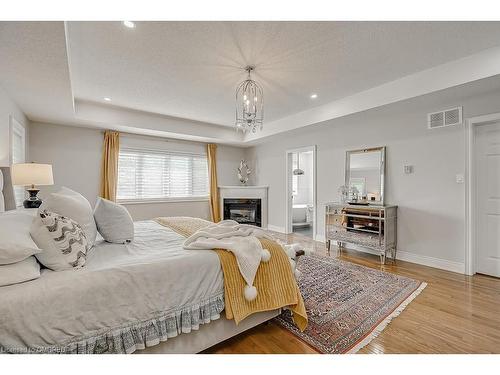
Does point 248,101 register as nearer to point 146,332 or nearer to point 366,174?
point 366,174

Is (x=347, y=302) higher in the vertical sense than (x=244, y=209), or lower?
lower

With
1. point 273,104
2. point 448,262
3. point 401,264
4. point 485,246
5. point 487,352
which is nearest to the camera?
point 487,352

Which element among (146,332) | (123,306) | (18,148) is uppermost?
(18,148)

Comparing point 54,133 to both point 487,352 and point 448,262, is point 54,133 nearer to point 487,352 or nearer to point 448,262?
point 487,352

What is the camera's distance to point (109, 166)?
4820 mm

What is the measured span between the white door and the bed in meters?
3.27

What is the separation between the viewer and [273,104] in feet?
13.9

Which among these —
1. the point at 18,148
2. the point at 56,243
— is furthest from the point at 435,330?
the point at 18,148

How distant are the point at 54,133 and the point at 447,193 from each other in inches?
258

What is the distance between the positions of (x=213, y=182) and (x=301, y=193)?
10.8 ft

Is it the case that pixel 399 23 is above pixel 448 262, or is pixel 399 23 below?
above

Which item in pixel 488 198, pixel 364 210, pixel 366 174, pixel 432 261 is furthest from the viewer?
pixel 366 174

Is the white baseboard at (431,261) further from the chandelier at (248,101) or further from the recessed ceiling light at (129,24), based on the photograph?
the recessed ceiling light at (129,24)
